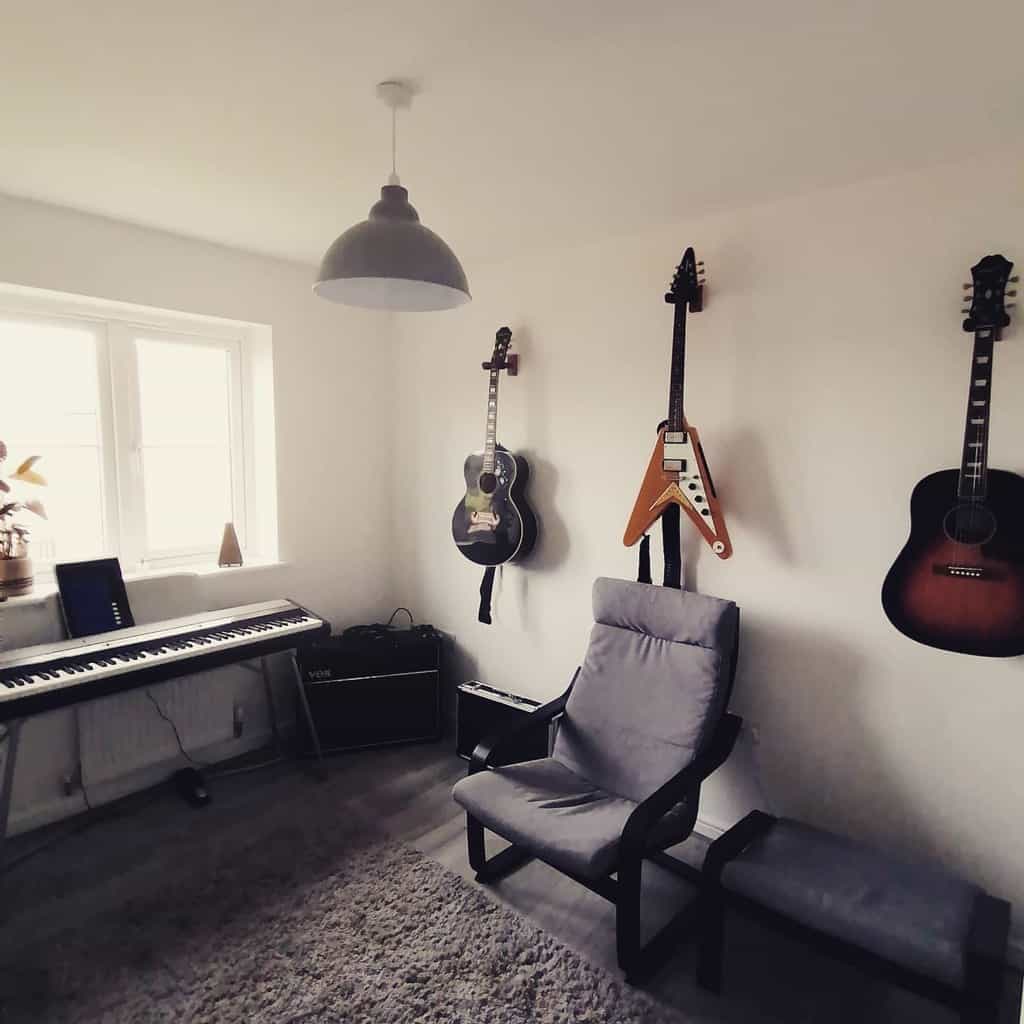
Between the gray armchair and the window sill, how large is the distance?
151 centimetres

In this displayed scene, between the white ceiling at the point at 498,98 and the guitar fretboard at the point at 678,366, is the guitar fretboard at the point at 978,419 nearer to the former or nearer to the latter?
the white ceiling at the point at 498,98

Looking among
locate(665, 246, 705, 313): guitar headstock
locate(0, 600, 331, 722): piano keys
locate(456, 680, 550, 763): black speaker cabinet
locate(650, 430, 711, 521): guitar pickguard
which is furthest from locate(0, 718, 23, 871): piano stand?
locate(665, 246, 705, 313): guitar headstock

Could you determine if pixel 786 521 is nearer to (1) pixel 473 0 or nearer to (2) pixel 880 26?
(2) pixel 880 26

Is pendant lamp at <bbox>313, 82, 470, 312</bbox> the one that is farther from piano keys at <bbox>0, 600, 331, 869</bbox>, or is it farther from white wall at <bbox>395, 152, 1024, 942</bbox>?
piano keys at <bbox>0, 600, 331, 869</bbox>

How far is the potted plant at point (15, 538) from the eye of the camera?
8.17 feet

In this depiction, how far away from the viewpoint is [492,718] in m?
3.06

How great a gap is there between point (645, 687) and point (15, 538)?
246 centimetres

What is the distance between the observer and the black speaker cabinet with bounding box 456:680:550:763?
290 centimetres

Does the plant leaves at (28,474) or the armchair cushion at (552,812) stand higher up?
the plant leaves at (28,474)

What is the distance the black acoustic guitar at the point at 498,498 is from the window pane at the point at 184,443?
1.32 m

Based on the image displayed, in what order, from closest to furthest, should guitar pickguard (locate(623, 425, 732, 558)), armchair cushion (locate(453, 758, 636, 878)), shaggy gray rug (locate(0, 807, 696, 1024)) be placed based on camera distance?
shaggy gray rug (locate(0, 807, 696, 1024)) → armchair cushion (locate(453, 758, 636, 878)) → guitar pickguard (locate(623, 425, 732, 558))

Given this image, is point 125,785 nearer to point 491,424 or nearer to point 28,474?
point 28,474

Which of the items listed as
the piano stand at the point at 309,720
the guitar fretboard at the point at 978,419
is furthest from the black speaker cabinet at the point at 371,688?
the guitar fretboard at the point at 978,419

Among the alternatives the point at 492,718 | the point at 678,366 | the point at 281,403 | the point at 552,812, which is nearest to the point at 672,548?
the point at 678,366
